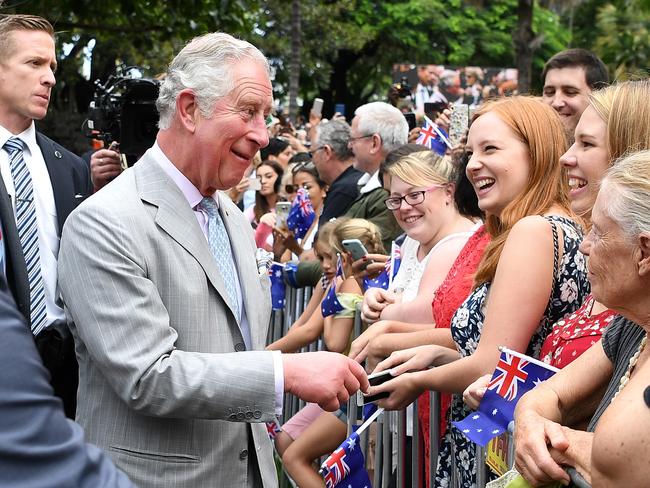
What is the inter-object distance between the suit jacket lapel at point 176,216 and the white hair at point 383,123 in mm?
4578

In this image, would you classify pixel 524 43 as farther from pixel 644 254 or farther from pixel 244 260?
pixel 644 254

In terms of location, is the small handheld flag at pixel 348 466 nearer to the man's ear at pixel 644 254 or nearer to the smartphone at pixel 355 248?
A: the man's ear at pixel 644 254

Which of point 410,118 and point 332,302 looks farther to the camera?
point 410,118

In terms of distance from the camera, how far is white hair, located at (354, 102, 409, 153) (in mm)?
7730

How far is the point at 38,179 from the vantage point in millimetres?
4887

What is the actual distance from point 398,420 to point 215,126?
185 centimetres

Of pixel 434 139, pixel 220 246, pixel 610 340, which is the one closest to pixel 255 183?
pixel 434 139

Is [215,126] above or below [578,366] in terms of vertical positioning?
above

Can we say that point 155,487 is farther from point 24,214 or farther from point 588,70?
point 588,70

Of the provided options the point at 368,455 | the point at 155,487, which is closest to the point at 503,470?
the point at 155,487

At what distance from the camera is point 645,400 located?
225cm

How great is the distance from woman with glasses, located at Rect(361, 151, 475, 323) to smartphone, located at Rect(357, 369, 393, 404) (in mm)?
970

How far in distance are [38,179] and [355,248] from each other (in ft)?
5.78

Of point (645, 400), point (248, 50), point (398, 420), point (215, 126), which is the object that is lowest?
point (398, 420)
